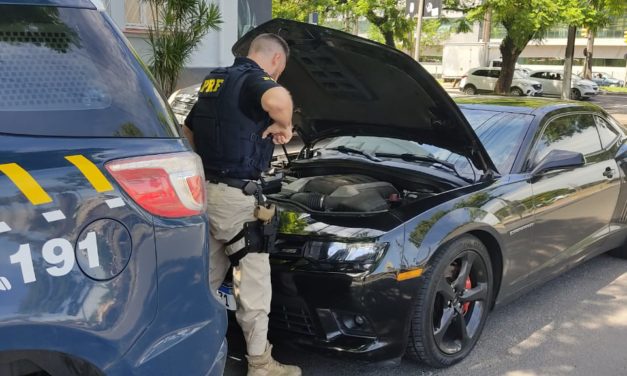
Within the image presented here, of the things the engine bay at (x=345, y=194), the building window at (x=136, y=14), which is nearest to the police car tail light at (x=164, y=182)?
the engine bay at (x=345, y=194)

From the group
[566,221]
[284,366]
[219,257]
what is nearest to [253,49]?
[219,257]

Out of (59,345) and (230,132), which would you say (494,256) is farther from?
(59,345)

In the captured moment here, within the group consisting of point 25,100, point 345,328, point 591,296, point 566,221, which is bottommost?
point 591,296

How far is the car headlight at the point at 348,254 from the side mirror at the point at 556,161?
152 centimetres

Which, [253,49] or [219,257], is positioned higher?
[253,49]

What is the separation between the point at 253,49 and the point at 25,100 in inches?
62.2

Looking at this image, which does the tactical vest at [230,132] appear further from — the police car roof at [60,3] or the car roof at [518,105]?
the car roof at [518,105]

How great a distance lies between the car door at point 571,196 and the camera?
3902mm

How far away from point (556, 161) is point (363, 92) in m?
1.32

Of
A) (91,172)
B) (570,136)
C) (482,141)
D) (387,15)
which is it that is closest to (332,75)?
(482,141)

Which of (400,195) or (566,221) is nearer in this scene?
(400,195)

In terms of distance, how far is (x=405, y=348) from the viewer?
118 inches

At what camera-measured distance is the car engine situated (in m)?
3.47

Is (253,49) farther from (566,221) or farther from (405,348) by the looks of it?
(566,221)
